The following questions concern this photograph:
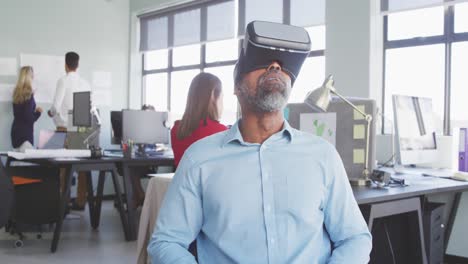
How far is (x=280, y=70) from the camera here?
1.38 m

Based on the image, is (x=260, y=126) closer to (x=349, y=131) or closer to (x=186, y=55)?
(x=349, y=131)

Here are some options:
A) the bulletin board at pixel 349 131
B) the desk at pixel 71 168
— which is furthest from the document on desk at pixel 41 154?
the bulletin board at pixel 349 131

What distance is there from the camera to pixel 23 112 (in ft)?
19.0

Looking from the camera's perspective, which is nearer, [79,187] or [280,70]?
[280,70]

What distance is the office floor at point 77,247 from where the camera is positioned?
146 inches

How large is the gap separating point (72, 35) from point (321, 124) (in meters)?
5.24

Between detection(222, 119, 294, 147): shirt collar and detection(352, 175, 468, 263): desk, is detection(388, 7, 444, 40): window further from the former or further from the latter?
detection(222, 119, 294, 147): shirt collar

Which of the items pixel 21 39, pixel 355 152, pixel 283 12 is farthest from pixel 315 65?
pixel 21 39

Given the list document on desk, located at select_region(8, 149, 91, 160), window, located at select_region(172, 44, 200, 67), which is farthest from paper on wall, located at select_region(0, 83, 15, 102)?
document on desk, located at select_region(8, 149, 91, 160)

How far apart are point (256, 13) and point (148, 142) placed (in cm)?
204

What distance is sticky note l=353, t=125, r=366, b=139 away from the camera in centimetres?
249

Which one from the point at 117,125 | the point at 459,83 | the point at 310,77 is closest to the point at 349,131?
the point at 459,83

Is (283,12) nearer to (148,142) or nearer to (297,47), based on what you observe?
(148,142)

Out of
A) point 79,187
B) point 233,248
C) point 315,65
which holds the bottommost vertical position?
point 79,187
